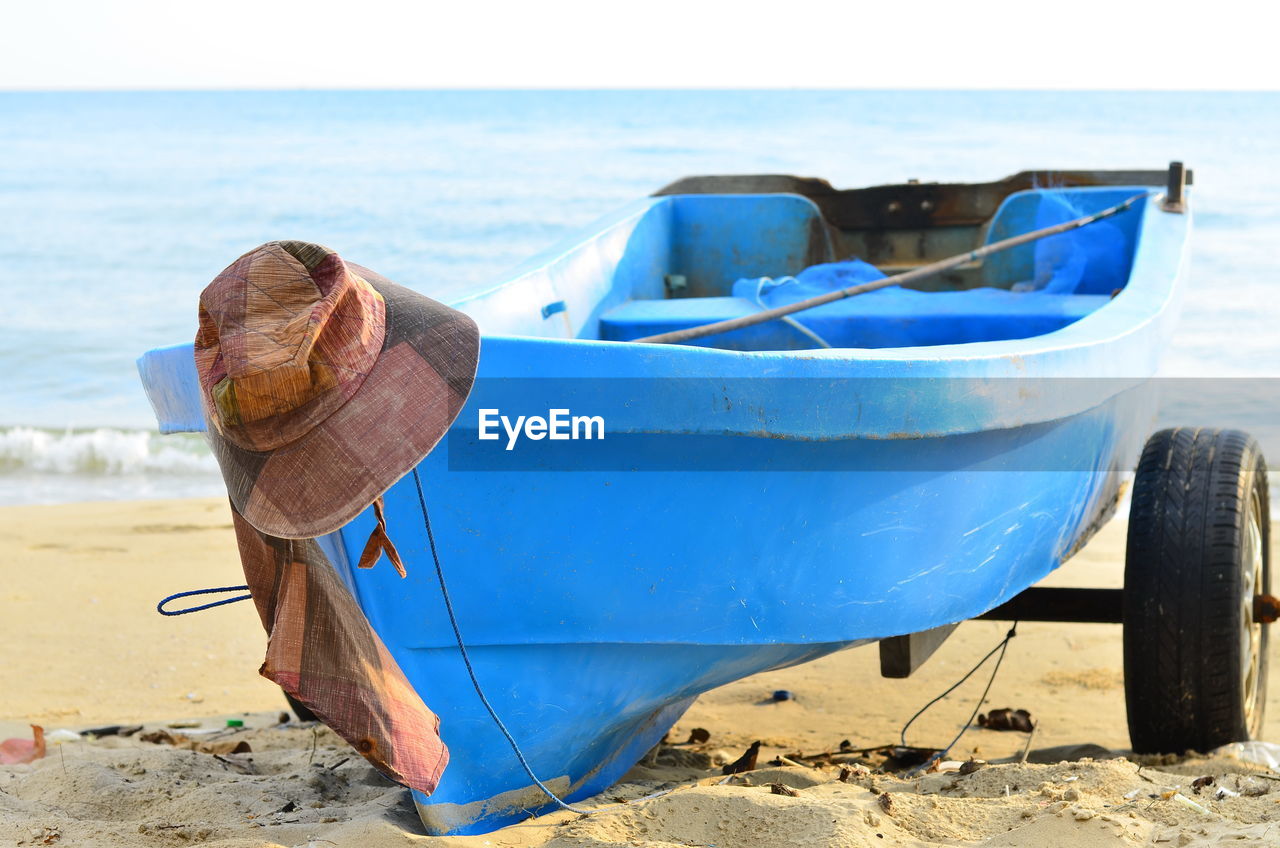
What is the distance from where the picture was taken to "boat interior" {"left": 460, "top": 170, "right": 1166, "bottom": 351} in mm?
4414

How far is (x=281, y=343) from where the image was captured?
6.05ft

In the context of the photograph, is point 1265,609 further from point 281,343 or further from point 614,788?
point 281,343

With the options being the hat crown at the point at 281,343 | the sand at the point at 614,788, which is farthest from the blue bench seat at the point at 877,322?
the hat crown at the point at 281,343

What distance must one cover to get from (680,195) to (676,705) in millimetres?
3231

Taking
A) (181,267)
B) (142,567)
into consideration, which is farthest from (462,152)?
(142,567)

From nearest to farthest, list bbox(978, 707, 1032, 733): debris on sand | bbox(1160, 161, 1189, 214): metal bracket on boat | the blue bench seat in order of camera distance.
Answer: bbox(978, 707, 1032, 733): debris on sand → the blue bench seat → bbox(1160, 161, 1189, 214): metal bracket on boat

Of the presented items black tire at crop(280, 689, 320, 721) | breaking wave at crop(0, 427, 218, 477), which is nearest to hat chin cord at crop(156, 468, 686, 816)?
black tire at crop(280, 689, 320, 721)

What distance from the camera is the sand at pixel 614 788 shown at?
261cm

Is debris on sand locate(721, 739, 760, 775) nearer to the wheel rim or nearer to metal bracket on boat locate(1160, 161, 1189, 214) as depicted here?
the wheel rim

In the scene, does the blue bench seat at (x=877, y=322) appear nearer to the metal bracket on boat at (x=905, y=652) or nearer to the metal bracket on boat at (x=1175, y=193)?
the metal bracket on boat at (x=1175, y=193)

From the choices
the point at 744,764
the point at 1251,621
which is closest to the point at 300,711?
the point at 744,764

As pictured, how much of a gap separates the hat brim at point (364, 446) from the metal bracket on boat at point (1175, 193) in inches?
152

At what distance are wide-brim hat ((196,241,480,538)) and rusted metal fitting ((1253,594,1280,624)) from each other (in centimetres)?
240

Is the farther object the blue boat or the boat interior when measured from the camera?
the boat interior
